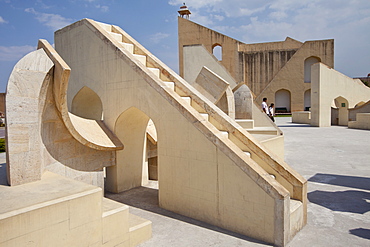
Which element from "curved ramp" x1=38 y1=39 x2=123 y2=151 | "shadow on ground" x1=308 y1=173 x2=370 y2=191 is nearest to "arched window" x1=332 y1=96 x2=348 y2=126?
"shadow on ground" x1=308 y1=173 x2=370 y2=191

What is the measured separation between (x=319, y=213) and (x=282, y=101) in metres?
29.7

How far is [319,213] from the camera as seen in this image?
5.41m

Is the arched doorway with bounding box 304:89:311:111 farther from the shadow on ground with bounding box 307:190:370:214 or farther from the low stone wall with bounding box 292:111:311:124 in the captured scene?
the shadow on ground with bounding box 307:190:370:214

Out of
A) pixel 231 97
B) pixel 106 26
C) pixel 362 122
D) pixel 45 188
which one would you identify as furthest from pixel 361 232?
pixel 362 122

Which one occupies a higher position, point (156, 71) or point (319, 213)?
point (156, 71)

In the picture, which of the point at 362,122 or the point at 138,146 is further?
the point at 362,122

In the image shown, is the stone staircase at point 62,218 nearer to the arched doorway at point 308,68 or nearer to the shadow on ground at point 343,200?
the shadow on ground at point 343,200

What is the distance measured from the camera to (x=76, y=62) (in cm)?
766

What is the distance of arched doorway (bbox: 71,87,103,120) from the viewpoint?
8.32 m

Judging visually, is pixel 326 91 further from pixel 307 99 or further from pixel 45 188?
pixel 45 188

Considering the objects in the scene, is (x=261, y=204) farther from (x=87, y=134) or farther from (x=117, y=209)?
(x=87, y=134)

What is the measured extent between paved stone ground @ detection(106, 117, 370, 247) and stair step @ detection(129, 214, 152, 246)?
3.6 inches

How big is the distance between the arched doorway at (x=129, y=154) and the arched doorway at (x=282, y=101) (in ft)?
92.6

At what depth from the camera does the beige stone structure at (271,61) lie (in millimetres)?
29156
